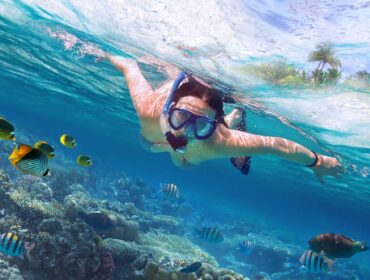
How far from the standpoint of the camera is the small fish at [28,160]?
4.22 meters

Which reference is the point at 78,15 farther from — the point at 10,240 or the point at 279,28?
the point at 10,240

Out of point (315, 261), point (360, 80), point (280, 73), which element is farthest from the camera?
point (280, 73)

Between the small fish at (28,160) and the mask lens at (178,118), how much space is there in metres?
2.06

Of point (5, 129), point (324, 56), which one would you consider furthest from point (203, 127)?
point (324, 56)

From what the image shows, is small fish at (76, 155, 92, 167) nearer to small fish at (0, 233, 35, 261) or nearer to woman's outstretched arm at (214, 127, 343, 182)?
small fish at (0, 233, 35, 261)

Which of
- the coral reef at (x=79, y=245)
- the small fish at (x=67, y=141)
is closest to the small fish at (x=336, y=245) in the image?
the coral reef at (x=79, y=245)

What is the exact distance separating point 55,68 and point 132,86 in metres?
19.5

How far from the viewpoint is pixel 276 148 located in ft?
19.1

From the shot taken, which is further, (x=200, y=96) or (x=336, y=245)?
(x=336, y=245)

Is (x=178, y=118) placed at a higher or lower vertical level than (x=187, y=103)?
lower

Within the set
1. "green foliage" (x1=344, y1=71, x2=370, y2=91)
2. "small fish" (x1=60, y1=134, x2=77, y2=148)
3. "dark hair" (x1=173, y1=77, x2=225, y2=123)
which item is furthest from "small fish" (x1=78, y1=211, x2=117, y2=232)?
"green foliage" (x1=344, y1=71, x2=370, y2=91)

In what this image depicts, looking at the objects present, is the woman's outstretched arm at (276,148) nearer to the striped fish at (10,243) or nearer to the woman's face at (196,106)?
the woman's face at (196,106)

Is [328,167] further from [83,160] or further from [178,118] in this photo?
[83,160]

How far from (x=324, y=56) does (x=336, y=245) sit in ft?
19.0
